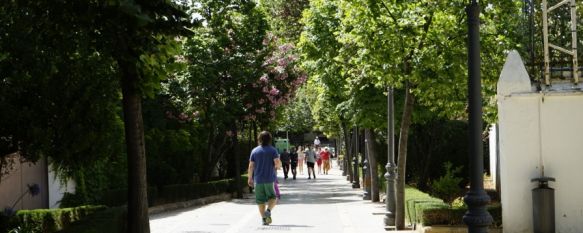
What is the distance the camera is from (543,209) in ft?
40.5

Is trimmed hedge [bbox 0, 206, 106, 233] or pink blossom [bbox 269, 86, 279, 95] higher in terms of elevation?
pink blossom [bbox 269, 86, 279, 95]

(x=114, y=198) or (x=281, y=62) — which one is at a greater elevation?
(x=281, y=62)

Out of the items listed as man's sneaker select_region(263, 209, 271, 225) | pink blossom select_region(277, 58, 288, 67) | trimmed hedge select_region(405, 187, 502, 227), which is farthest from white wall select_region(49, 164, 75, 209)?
pink blossom select_region(277, 58, 288, 67)

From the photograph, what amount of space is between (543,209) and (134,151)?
6.63 metres

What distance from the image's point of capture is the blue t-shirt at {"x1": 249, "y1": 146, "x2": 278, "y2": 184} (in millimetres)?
14234

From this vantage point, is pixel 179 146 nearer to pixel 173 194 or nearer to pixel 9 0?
pixel 173 194

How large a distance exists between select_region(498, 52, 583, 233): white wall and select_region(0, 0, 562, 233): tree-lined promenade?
24.7 inches

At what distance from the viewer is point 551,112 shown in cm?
1277

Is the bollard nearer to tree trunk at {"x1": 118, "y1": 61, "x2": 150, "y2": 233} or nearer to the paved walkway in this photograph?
the paved walkway

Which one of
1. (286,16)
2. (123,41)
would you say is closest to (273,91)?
(286,16)

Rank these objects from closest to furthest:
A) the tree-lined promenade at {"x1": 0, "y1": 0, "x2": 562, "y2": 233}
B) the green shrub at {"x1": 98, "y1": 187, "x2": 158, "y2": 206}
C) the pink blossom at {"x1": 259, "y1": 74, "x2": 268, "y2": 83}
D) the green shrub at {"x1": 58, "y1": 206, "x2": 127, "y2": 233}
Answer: the tree-lined promenade at {"x1": 0, "y1": 0, "x2": 562, "y2": 233} → the green shrub at {"x1": 58, "y1": 206, "x2": 127, "y2": 233} → the green shrub at {"x1": 98, "y1": 187, "x2": 158, "y2": 206} → the pink blossom at {"x1": 259, "y1": 74, "x2": 268, "y2": 83}

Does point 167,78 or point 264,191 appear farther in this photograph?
point 264,191

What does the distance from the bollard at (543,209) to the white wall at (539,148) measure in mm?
251

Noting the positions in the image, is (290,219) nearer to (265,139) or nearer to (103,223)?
(265,139)
